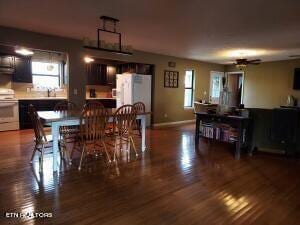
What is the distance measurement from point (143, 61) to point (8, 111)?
3917 mm

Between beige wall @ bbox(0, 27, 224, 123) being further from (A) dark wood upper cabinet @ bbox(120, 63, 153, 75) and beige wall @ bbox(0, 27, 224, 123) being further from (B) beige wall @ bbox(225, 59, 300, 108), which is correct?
(B) beige wall @ bbox(225, 59, 300, 108)

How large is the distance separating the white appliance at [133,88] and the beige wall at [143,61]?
1.58 ft

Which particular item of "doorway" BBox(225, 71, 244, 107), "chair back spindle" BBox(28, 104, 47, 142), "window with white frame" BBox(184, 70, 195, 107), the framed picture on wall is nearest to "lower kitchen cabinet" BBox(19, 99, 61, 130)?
"chair back spindle" BBox(28, 104, 47, 142)

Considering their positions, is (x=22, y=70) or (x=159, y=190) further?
(x=22, y=70)

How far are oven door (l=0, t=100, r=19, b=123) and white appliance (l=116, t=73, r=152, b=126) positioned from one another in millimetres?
2772

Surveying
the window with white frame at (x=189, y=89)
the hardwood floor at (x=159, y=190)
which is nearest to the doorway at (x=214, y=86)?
the window with white frame at (x=189, y=89)

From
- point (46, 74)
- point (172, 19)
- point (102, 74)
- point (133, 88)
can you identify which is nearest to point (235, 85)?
point (133, 88)

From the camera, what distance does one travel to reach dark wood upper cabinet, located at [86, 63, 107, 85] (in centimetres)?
755

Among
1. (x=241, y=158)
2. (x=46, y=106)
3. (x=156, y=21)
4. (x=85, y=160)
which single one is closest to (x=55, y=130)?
(x=85, y=160)

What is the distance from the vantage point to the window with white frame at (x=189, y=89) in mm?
8555

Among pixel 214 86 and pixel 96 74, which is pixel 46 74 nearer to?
pixel 96 74

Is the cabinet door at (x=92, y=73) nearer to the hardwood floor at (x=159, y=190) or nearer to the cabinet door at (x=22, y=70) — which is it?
the cabinet door at (x=22, y=70)

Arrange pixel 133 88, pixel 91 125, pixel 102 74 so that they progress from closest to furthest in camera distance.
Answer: pixel 91 125 → pixel 133 88 → pixel 102 74

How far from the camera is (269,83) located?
8.52m
